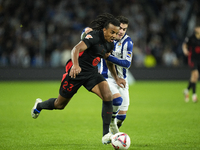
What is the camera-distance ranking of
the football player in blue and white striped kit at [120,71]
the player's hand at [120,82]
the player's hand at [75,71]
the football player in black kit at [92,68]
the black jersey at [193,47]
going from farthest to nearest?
the black jersey at [193,47] < the player's hand at [120,82] < the football player in blue and white striped kit at [120,71] < the football player in black kit at [92,68] < the player's hand at [75,71]

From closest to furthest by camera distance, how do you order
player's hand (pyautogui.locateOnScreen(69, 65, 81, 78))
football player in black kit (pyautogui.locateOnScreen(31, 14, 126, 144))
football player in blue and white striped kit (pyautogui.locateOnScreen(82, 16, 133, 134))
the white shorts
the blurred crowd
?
player's hand (pyautogui.locateOnScreen(69, 65, 81, 78))
football player in black kit (pyautogui.locateOnScreen(31, 14, 126, 144))
football player in blue and white striped kit (pyautogui.locateOnScreen(82, 16, 133, 134))
the white shorts
the blurred crowd

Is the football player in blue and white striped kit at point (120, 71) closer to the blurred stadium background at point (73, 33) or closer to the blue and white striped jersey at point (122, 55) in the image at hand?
the blue and white striped jersey at point (122, 55)

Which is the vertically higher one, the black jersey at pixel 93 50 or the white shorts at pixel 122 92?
the black jersey at pixel 93 50

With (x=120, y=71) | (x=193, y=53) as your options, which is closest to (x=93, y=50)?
(x=120, y=71)

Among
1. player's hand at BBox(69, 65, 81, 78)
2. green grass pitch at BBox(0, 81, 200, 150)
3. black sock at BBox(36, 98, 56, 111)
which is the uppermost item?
player's hand at BBox(69, 65, 81, 78)

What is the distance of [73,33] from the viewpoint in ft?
66.3

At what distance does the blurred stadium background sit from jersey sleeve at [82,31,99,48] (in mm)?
13949

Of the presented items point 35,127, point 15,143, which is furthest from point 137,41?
point 15,143

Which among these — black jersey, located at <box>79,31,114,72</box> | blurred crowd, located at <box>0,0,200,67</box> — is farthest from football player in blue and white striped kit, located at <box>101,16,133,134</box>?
blurred crowd, located at <box>0,0,200,67</box>

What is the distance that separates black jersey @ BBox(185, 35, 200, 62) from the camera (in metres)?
11.7

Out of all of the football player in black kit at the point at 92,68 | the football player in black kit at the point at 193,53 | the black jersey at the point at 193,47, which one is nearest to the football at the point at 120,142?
the football player in black kit at the point at 92,68

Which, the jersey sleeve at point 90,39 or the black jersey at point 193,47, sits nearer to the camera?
the jersey sleeve at point 90,39

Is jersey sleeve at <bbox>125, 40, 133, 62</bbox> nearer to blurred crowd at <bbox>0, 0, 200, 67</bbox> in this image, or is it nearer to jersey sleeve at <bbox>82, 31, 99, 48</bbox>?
jersey sleeve at <bbox>82, 31, 99, 48</bbox>

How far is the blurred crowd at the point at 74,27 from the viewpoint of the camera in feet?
61.6
